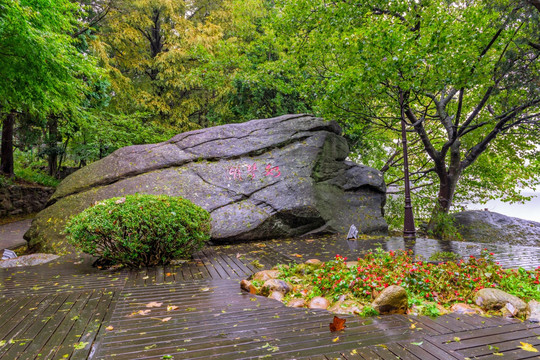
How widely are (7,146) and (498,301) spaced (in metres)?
17.1

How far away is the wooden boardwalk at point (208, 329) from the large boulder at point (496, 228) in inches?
339

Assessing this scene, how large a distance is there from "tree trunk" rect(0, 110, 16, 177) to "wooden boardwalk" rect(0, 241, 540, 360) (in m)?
12.3

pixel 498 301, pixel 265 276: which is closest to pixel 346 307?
pixel 265 276

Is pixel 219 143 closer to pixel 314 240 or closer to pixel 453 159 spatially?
pixel 314 240

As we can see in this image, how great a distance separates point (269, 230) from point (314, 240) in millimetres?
1093

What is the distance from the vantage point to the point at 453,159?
10617 millimetres

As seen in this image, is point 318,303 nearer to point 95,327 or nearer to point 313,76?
point 95,327

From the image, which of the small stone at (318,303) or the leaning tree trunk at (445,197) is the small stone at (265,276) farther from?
the leaning tree trunk at (445,197)

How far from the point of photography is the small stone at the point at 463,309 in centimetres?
305

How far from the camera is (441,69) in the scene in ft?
26.4

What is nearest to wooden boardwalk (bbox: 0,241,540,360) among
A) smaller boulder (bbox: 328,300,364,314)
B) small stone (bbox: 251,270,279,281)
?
smaller boulder (bbox: 328,300,364,314)

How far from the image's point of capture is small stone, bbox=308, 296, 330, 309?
3.29 metres

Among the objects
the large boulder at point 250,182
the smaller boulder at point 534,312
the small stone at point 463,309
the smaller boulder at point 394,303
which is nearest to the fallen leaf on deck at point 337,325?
the smaller boulder at point 394,303

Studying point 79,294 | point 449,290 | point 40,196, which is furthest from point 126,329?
point 40,196
